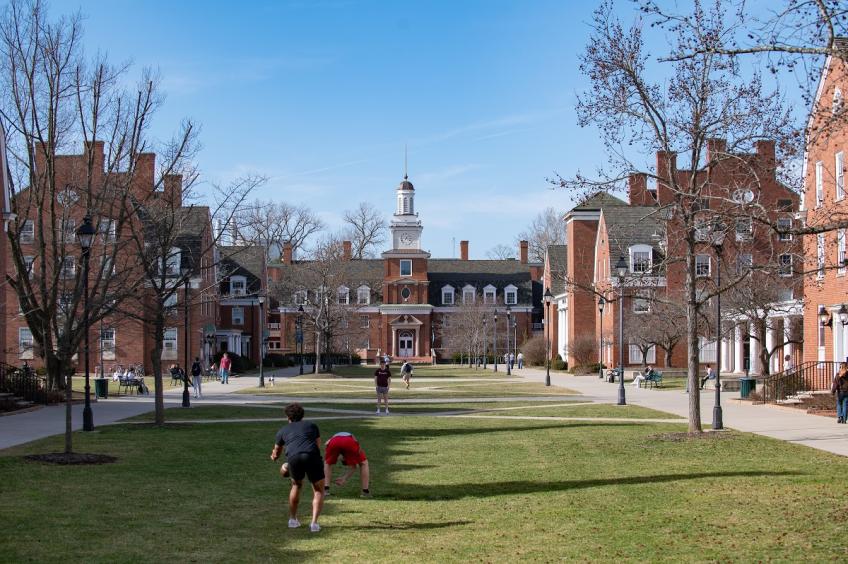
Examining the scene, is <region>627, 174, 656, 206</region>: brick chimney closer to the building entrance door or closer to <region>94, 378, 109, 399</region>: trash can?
<region>94, 378, 109, 399</region>: trash can

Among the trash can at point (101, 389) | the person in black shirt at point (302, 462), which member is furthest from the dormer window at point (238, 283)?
the person in black shirt at point (302, 462)

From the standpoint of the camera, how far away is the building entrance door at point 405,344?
105125 millimetres

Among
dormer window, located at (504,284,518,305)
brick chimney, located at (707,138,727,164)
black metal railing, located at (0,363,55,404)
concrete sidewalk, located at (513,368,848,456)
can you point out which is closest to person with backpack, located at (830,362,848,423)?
concrete sidewalk, located at (513,368,848,456)

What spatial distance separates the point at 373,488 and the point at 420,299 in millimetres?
88764

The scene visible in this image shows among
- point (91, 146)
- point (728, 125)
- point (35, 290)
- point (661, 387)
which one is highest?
point (91, 146)

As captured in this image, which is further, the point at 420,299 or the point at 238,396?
the point at 420,299

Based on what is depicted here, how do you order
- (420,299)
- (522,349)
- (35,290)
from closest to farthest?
(35,290) → (522,349) → (420,299)

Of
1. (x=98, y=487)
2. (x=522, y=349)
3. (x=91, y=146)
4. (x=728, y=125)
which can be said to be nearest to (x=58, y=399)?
(x=91, y=146)

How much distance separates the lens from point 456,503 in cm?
1505

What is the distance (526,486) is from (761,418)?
1464 centimetres

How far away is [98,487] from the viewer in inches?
636

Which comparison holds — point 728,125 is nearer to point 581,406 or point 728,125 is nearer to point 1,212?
point 581,406

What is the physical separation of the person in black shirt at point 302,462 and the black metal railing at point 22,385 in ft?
82.1

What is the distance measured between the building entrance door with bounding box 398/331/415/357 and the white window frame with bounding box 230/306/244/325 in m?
17.9
